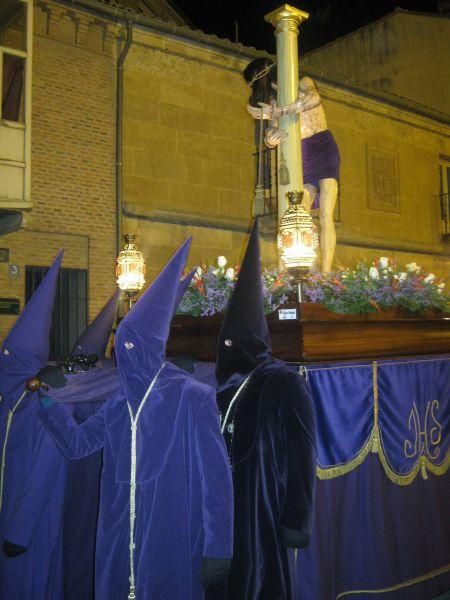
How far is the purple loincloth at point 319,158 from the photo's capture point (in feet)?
16.0

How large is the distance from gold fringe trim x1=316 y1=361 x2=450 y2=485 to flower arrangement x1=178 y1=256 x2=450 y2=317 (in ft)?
1.62

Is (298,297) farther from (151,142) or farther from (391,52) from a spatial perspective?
(391,52)

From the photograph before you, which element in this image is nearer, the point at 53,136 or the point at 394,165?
the point at 53,136

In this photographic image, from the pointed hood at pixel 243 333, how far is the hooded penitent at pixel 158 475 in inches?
11.3

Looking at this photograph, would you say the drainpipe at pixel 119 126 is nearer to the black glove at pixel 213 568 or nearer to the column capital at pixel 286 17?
the column capital at pixel 286 17

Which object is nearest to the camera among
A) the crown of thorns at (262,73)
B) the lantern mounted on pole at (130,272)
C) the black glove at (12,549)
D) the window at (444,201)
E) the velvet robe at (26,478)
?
the black glove at (12,549)

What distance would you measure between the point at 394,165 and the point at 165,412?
13231mm

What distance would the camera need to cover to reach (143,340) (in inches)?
116

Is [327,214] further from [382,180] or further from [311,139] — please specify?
[382,180]

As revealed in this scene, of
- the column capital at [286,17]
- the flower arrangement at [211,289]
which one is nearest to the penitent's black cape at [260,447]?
the flower arrangement at [211,289]

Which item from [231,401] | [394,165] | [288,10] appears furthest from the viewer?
[394,165]

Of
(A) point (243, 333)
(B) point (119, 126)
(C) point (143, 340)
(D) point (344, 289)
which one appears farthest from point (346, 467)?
(B) point (119, 126)

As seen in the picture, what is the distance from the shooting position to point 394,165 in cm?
1477

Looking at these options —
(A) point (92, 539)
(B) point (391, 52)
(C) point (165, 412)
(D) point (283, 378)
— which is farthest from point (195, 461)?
(B) point (391, 52)
